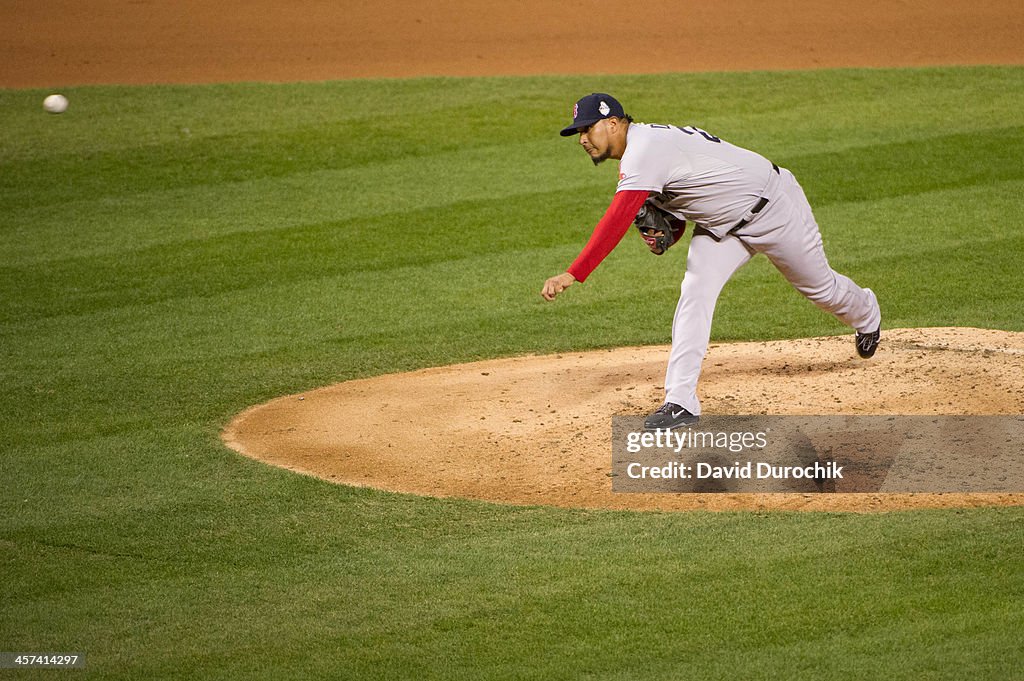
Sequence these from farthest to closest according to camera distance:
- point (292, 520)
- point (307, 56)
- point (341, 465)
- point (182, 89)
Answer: point (307, 56) → point (182, 89) → point (341, 465) → point (292, 520)

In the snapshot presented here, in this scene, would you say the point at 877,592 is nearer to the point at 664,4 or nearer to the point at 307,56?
the point at 307,56

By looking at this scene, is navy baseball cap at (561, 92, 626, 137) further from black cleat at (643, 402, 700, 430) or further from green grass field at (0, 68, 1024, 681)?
green grass field at (0, 68, 1024, 681)

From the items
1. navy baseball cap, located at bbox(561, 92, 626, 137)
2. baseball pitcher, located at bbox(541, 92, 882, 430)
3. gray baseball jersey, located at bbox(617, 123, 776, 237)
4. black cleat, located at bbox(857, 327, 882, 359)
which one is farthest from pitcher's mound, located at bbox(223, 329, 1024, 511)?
navy baseball cap, located at bbox(561, 92, 626, 137)

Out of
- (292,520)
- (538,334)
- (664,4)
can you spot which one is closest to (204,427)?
(292,520)

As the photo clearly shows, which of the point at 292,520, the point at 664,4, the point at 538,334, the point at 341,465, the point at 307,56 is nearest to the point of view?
the point at 292,520

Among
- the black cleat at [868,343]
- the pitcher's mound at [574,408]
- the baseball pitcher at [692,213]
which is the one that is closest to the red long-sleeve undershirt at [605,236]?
the baseball pitcher at [692,213]

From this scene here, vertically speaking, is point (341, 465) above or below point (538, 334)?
below

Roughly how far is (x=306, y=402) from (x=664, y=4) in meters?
12.6

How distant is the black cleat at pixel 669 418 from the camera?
6410 millimetres

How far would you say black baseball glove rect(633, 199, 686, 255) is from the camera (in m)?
6.60

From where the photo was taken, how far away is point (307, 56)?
17.0m

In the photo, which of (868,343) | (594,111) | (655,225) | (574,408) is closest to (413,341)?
(574,408)

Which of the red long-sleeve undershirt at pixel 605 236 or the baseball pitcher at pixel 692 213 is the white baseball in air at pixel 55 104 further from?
the red long-sleeve undershirt at pixel 605 236

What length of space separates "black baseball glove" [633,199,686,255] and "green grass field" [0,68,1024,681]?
1.54m
